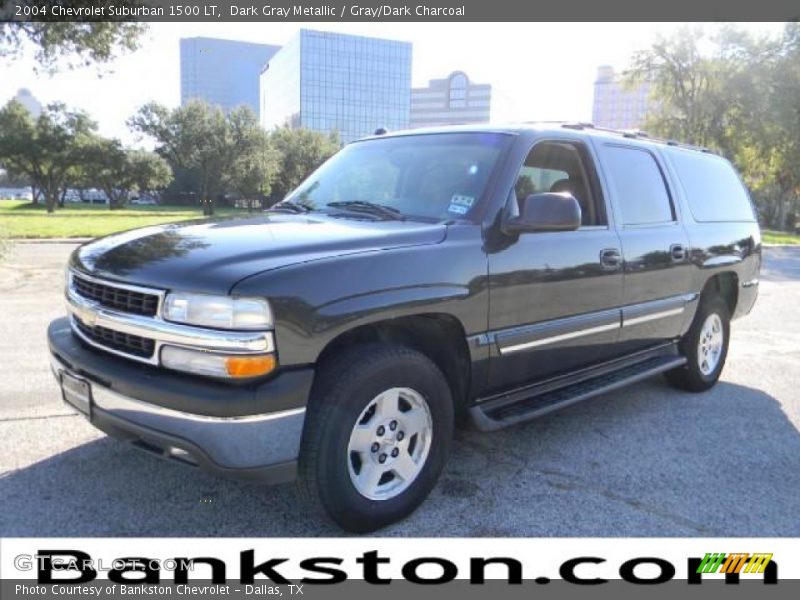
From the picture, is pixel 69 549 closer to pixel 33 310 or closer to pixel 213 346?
pixel 213 346

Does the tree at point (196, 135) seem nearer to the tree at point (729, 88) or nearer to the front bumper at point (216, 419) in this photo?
the tree at point (729, 88)

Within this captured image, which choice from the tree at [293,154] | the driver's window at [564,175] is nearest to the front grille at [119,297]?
the driver's window at [564,175]

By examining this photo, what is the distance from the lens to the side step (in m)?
3.53

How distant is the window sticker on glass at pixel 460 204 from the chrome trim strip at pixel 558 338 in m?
0.77

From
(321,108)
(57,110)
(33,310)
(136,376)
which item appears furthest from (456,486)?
(321,108)

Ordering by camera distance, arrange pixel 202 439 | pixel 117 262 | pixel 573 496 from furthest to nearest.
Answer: pixel 573 496 → pixel 117 262 → pixel 202 439

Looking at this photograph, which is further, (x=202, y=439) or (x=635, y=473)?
(x=635, y=473)

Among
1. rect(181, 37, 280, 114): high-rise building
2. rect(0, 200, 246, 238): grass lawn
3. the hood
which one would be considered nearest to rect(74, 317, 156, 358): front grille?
the hood

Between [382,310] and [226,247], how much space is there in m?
0.75

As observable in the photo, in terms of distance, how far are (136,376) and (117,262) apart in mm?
586

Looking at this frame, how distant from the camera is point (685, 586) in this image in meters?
2.86

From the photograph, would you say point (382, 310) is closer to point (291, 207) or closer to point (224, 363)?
point (224, 363)

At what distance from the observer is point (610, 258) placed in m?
4.23

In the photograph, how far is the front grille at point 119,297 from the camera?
9.19 feet
